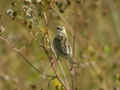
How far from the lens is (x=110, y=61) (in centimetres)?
561

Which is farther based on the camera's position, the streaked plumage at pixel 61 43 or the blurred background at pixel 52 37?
the streaked plumage at pixel 61 43

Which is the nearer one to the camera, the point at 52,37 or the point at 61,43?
the point at 61,43

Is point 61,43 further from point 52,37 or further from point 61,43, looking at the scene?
point 52,37

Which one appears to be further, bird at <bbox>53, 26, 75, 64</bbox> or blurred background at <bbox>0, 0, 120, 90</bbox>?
bird at <bbox>53, 26, 75, 64</bbox>

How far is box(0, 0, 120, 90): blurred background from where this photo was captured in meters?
2.89

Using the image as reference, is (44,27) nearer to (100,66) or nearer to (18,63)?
(100,66)

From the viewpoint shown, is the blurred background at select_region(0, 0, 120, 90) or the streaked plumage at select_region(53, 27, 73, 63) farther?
the streaked plumage at select_region(53, 27, 73, 63)

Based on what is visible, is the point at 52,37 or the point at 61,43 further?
the point at 52,37

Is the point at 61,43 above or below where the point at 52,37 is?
above

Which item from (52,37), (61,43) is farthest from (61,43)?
(52,37)

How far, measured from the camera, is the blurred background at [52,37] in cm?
289

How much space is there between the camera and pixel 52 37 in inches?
159

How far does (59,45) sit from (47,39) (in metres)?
0.43

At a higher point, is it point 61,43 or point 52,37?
point 61,43
